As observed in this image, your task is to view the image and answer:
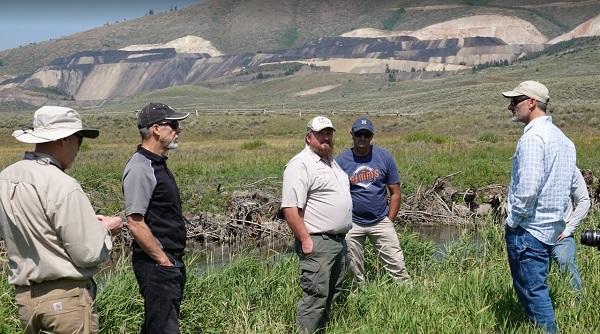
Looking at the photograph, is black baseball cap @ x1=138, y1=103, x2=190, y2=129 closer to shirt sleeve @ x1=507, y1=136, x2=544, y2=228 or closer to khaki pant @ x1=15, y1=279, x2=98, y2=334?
khaki pant @ x1=15, y1=279, x2=98, y2=334

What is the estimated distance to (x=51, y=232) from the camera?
3834mm

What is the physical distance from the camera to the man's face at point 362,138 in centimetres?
698

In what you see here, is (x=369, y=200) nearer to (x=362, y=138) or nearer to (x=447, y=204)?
(x=362, y=138)

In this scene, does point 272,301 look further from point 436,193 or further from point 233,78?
point 233,78

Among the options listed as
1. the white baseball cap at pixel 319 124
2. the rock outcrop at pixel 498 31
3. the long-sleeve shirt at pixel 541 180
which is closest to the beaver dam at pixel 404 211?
the white baseball cap at pixel 319 124

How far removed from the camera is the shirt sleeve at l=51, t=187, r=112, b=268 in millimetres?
3775

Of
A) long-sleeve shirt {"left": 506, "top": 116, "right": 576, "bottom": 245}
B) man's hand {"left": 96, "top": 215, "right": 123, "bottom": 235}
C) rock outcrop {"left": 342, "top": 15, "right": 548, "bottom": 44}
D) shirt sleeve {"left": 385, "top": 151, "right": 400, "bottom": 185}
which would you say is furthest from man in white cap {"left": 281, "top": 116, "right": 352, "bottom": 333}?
rock outcrop {"left": 342, "top": 15, "right": 548, "bottom": 44}

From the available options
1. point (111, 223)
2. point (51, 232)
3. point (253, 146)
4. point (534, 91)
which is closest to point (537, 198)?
point (534, 91)

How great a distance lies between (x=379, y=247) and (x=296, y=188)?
192 cm

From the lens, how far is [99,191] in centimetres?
1503

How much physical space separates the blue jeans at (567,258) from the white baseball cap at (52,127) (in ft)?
12.6

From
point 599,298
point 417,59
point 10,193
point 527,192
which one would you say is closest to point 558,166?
point 527,192

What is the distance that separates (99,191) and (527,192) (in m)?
11.7

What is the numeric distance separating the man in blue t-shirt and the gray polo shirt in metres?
1.32
